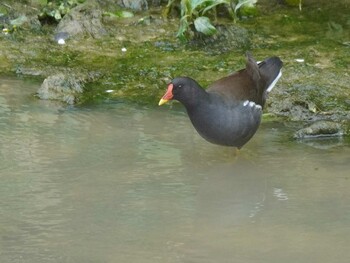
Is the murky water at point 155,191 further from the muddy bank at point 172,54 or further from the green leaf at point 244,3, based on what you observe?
the green leaf at point 244,3

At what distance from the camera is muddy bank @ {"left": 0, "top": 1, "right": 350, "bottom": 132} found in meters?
7.20

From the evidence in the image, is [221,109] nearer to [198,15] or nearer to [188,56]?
[188,56]

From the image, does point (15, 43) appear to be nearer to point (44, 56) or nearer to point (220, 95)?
point (44, 56)

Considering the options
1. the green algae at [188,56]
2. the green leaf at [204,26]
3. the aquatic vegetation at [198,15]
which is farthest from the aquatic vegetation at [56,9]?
the green leaf at [204,26]

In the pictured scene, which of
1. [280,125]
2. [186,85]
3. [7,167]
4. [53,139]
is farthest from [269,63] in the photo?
[7,167]

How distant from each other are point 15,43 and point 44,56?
383mm

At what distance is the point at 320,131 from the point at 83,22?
119 inches

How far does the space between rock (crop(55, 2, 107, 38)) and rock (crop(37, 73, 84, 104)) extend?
4.18 ft

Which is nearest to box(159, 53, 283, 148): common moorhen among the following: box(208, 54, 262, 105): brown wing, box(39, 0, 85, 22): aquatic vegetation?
box(208, 54, 262, 105): brown wing

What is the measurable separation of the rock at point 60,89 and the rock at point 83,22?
1275 millimetres

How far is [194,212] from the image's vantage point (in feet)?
16.8

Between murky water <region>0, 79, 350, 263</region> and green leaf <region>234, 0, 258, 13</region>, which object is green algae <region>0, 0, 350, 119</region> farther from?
murky water <region>0, 79, 350, 263</region>

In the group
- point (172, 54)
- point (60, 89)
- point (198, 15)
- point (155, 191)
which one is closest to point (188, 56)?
point (172, 54)

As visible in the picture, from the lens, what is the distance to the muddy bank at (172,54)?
283 inches
